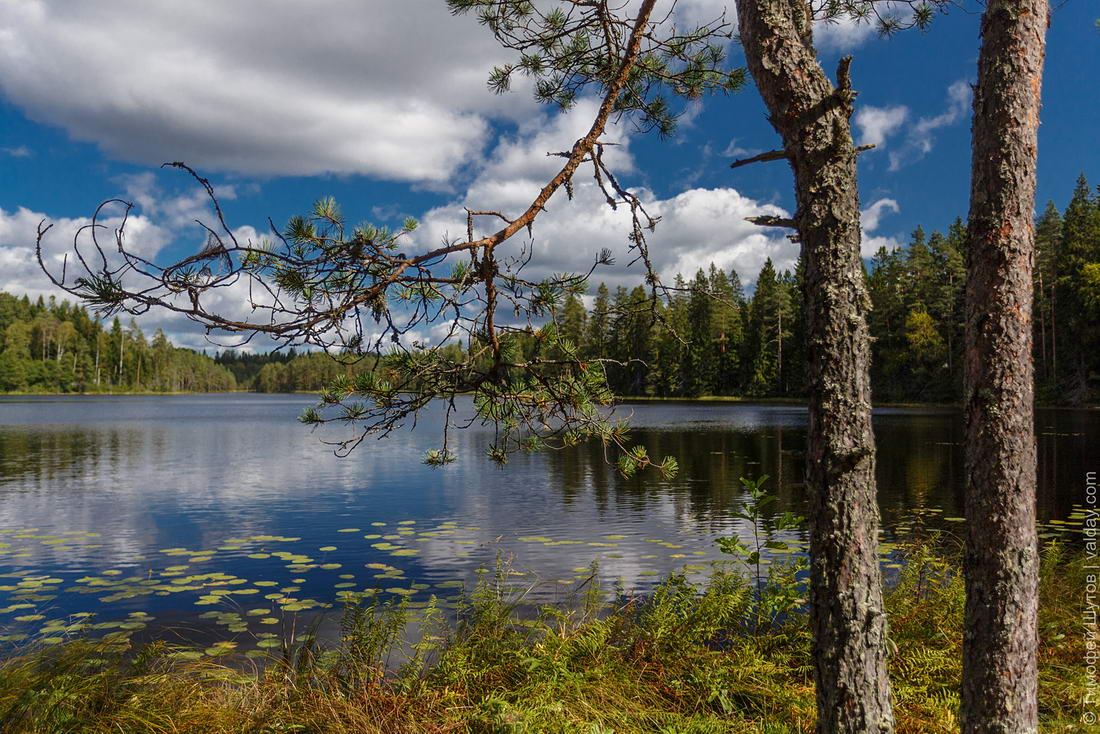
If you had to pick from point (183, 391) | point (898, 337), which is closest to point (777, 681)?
point (898, 337)

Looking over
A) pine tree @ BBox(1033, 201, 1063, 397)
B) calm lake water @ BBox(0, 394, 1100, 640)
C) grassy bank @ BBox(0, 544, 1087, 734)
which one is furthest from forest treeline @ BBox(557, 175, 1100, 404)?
grassy bank @ BBox(0, 544, 1087, 734)

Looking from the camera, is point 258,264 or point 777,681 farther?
point 777,681

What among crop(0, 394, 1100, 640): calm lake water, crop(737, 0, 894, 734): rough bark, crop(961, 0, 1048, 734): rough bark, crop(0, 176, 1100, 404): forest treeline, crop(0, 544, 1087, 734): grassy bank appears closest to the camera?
crop(737, 0, 894, 734): rough bark

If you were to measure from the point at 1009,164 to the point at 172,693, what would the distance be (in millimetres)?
5601

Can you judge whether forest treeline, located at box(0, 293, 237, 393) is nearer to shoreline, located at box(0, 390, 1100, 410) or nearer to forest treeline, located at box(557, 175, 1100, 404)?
shoreline, located at box(0, 390, 1100, 410)

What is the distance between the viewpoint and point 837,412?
2.71 m

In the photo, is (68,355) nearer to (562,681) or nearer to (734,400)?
(734,400)

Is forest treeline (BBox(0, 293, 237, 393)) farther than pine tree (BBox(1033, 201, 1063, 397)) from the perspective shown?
Yes

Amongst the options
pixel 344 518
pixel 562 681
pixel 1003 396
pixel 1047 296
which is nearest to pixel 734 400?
pixel 1047 296

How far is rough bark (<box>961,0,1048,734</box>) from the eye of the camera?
9.71 ft

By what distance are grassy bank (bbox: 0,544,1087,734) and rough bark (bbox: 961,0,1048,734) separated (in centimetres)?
102

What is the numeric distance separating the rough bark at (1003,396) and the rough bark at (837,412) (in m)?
0.63

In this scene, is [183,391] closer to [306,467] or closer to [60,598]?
[306,467]

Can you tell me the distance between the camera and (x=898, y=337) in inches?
2549
